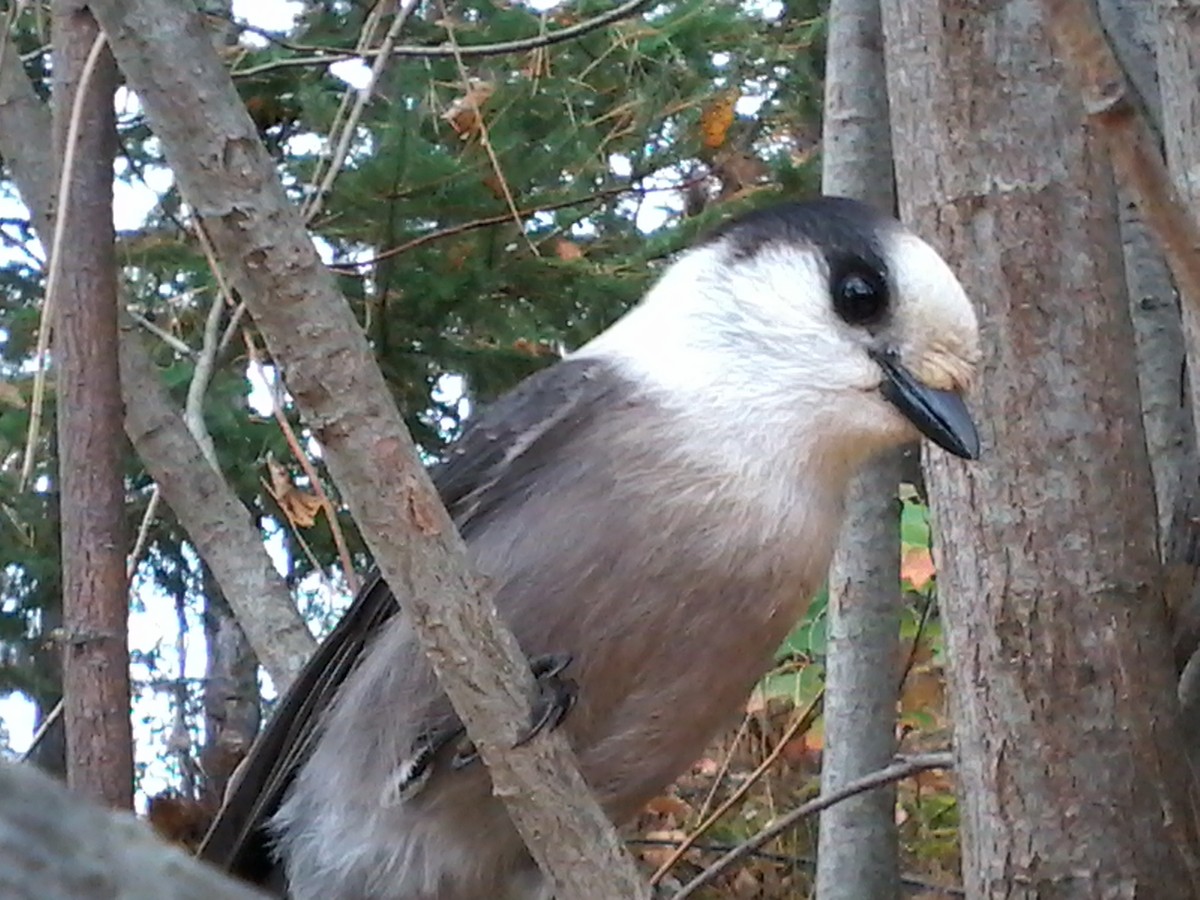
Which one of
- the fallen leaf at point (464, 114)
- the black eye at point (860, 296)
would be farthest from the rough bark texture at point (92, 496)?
the fallen leaf at point (464, 114)

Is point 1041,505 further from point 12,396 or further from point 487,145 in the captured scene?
point 12,396

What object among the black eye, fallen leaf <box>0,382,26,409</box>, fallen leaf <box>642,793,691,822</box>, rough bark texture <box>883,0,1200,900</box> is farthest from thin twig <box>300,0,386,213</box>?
fallen leaf <box>642,793,691,822</box>

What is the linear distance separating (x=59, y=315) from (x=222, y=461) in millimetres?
1760

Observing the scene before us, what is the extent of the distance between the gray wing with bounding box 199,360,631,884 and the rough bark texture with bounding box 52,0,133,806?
0.70 ft

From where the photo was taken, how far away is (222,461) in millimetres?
3428

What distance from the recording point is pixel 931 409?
161cm

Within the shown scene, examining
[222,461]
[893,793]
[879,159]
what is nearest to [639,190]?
[222,461]

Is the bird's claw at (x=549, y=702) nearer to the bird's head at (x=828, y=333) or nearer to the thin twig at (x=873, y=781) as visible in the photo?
the bird's head at (x=828, y=333)

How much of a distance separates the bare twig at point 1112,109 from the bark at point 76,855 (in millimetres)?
700

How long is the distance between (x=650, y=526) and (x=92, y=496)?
564mm

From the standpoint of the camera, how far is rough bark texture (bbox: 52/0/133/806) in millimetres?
1667

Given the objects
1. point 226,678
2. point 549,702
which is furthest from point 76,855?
point 226,678

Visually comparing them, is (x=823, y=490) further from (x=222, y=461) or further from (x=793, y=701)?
(x=222, y=461)

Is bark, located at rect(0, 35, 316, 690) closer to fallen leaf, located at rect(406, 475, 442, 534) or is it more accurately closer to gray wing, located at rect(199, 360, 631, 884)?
gray wing, located at rect(199, 360, 631, 884)
